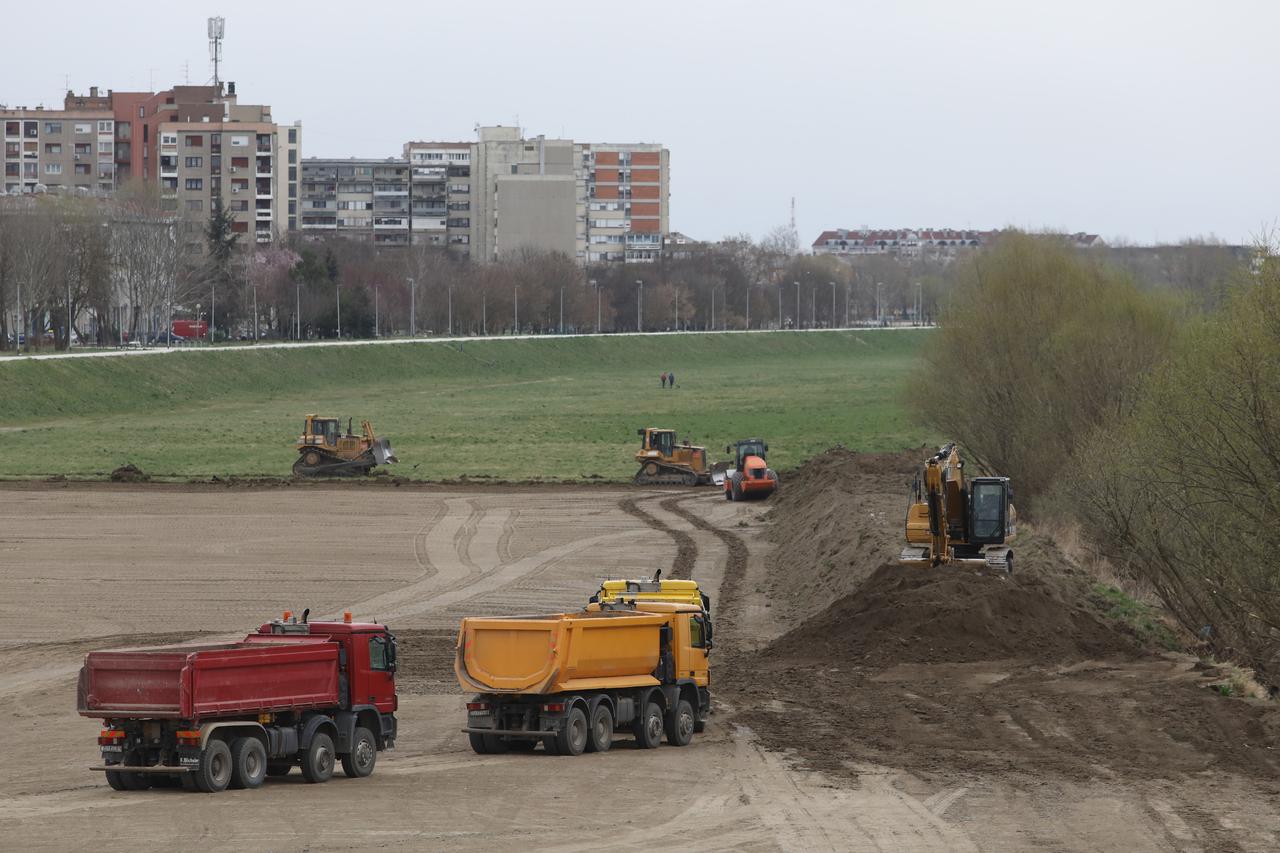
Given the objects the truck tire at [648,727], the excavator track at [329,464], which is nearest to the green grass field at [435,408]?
the excavator track at [329,464]

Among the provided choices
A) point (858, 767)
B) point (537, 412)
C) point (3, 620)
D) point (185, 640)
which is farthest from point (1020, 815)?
point (537, 412)

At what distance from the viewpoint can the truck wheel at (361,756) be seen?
21.2 metres

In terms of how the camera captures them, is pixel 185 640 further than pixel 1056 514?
No

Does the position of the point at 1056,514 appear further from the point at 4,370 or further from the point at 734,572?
the point at 4,370

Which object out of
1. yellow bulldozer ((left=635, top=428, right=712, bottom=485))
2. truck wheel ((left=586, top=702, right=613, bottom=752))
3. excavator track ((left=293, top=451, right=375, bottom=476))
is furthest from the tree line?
excavator track ((left=293, top=451, right=375, bottom=476))

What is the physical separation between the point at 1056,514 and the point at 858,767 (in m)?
26.1

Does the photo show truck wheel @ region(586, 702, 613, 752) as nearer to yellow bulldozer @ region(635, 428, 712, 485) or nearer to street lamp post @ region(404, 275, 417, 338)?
yellow bulldozer @ region(635, 428, 712, 485)

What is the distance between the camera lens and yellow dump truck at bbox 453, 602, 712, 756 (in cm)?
2205

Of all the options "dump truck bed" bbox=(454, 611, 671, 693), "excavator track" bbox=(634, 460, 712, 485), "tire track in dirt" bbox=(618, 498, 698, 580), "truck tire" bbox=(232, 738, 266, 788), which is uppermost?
"dump truck bed" bbox=(454, 611, 671, 693)

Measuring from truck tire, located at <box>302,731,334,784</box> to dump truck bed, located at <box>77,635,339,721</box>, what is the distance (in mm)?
491

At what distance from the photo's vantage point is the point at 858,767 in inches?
856

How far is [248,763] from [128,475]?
4429cm

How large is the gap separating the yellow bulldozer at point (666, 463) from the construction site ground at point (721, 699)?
11.9 metres

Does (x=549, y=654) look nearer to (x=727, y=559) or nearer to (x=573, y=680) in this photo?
(x=573, y=680)
